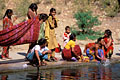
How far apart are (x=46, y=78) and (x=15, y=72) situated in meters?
1.15

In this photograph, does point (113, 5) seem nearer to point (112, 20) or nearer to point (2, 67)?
point (112, 20)

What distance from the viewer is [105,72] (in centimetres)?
998

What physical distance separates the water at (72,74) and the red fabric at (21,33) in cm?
118

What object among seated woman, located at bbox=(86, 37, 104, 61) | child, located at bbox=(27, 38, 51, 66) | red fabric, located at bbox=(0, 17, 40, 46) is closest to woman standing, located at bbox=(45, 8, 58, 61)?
red fabric, located at bbox=(0, 17, 40, 46)

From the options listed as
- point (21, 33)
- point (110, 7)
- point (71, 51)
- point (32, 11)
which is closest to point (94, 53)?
point (71, 51)

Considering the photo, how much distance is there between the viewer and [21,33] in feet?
34.5

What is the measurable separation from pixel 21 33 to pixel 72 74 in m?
2.04

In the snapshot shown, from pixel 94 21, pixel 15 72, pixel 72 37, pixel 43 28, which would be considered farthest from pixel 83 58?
pixel 94 21

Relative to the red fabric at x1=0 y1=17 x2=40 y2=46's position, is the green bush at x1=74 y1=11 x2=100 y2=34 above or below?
above

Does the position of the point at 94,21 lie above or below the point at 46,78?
above

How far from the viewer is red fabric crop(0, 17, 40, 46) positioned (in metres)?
10.2

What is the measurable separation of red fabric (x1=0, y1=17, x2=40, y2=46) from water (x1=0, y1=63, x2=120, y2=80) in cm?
118

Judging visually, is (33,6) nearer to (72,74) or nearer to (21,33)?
(21,33)

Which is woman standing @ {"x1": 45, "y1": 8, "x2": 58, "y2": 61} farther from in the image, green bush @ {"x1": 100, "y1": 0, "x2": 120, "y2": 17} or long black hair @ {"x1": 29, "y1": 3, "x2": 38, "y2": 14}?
green bush @ {"x1": 100, "y1": 0, "x2": 120, "y2": 17}
